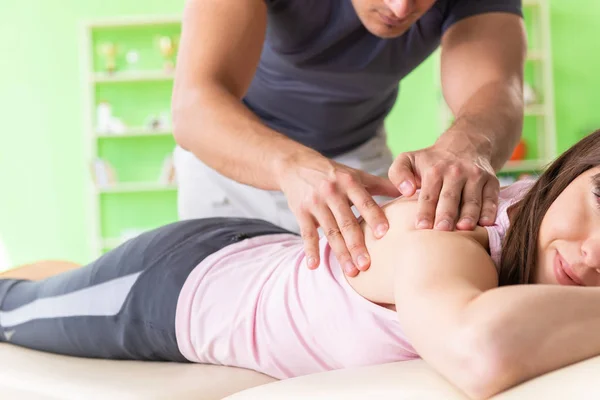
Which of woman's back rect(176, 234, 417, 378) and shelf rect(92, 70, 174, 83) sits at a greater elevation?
woman's back rect(176, 234, 417, 378)

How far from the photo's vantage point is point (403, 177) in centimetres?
115

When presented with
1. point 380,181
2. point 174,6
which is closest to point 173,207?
point 174,6

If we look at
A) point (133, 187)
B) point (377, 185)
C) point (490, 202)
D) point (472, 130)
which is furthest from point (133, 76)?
point (490, 202)

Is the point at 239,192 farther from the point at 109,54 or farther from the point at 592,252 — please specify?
the point at 109,54

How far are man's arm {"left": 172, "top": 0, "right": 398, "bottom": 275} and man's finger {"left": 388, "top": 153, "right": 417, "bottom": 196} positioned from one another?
0.15 ft

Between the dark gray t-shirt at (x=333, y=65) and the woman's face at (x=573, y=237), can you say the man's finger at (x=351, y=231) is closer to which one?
the woman's face at (x=573, y=237)

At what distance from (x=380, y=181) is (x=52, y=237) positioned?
507cm

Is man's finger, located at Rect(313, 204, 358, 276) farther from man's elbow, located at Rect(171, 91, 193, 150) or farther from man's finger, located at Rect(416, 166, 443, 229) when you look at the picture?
man's elbow, located at Rect(171, 91, 193, 150)

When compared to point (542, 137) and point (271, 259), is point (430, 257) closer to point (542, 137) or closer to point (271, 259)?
point (271, 259)

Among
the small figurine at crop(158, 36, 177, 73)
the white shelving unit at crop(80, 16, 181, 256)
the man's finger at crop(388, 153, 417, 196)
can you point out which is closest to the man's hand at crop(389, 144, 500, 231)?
the man's finger at crop(388, 153, 417, 196)

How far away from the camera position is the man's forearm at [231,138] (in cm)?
134

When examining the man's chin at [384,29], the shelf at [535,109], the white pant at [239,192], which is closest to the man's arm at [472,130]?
the man's chin at [384,29]

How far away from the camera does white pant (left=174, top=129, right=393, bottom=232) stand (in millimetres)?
2127

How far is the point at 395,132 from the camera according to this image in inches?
231
